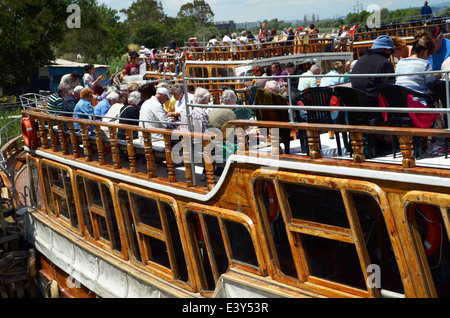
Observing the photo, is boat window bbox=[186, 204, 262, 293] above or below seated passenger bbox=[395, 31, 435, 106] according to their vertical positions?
below

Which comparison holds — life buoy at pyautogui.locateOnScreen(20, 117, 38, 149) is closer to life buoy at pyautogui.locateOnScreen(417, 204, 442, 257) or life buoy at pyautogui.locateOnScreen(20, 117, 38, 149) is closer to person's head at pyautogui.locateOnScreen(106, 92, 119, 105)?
person's head at pyautogui.locateOnScreen(106, 92, 119, 105)

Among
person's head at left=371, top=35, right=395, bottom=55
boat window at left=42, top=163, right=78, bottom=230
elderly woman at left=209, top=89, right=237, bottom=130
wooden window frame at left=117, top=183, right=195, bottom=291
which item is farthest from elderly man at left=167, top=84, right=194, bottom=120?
person's head at left=371, top=35, right=395, bottom=55

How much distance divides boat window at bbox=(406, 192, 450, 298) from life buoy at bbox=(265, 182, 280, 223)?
1464 millimetres

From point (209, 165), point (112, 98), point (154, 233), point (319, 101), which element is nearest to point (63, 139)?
point (112, 98)

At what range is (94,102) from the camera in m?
10.5

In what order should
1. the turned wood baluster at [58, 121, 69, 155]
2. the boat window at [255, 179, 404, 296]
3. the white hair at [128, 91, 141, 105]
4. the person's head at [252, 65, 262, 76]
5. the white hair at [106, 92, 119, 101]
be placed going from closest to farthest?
1. the boat window at [255, 179, 404, 296]
2. the white hair at [128, 91, 141, 105]
3. the white hair at [106, 92, 119, 101]
4. the turned wood baluster at [58, 121, 69, 155]
5. the person's head at [252, 65, 262, 76]

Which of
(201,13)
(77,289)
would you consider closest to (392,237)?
(77,289)

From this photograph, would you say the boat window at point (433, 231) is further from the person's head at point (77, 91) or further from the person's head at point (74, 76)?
the person's head at point (74, 76)

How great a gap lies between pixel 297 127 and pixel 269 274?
5.38ft

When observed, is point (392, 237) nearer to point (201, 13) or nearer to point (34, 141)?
point (34, 141)

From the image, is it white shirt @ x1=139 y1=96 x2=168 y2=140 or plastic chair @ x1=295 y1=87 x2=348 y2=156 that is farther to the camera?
white shirt @ x1=139 y1=96 x2=168 y2=140

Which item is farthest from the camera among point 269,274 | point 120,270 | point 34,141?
point 34,141

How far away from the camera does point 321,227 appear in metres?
5.30

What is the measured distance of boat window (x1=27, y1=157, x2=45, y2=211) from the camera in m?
11.3
